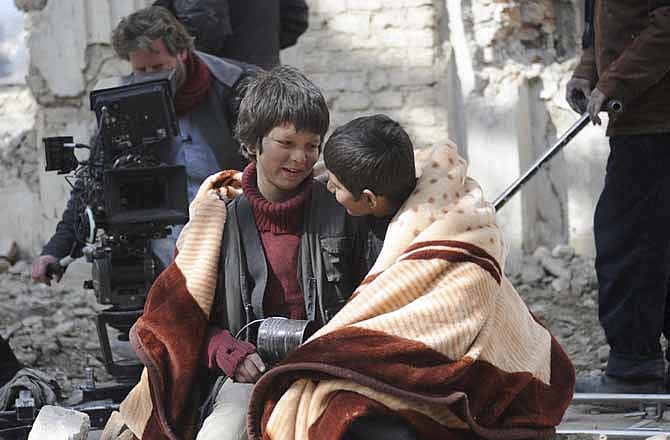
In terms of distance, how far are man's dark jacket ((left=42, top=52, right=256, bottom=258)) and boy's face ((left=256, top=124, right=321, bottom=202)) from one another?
136 cm

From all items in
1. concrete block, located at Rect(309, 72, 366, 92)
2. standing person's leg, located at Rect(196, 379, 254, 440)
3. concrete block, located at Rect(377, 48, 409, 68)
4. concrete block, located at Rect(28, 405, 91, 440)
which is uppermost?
concrete block, located at Rect(377, 48, 409, 68)

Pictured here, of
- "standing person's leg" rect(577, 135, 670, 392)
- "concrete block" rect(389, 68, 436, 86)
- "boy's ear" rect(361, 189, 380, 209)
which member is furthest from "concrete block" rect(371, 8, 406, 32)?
"boy's ear" rect(361, 189, 380, 209)

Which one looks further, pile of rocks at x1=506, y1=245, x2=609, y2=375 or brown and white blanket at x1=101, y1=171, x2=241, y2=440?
pile of rocks at x1=506, y1=245, x2=609, y2=375

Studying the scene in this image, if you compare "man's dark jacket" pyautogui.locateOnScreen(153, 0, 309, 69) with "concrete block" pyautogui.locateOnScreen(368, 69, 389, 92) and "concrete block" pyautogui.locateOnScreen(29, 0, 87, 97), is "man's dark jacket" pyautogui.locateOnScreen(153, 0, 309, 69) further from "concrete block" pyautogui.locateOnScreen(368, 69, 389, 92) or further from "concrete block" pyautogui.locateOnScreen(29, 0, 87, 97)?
"concrete block" pyautogui.locateOnScreen(29, 0, 87, 97)

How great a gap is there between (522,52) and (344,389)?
4.29 metres

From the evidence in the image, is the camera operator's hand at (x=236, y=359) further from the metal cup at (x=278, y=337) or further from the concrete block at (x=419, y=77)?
the concrete block at (x=419, y=77)

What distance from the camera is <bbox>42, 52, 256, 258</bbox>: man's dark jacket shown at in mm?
4617

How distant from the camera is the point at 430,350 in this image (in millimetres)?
2910

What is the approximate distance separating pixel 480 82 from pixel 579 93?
233cm

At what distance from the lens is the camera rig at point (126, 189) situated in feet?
14.1

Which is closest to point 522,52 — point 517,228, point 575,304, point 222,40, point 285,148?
point 517,228

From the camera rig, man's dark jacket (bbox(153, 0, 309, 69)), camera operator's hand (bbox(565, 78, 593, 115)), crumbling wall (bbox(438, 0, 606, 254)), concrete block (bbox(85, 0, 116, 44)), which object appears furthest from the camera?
concrete block (bbox(85, 0, 116, 44))

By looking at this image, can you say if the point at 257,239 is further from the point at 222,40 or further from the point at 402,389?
the point at 222,40

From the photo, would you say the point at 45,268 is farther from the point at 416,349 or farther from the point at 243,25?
the point at 416,349
